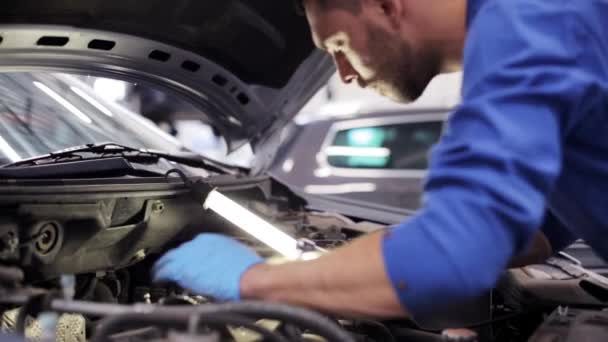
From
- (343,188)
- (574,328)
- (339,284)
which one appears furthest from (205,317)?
(343,188)

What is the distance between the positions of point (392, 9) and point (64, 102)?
113cm

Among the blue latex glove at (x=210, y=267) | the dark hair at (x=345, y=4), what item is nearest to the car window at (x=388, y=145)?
the dark hair at (x=345, y=4)

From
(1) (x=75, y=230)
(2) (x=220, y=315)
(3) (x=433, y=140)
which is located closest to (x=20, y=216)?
(1) (x=75, y=230)

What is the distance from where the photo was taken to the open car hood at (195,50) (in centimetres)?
151

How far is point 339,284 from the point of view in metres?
0.86

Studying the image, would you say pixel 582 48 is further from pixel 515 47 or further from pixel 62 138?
pixel 62 138

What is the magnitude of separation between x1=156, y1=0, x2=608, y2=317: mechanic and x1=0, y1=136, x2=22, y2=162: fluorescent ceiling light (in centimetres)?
62

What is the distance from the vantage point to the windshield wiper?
145 centimetres

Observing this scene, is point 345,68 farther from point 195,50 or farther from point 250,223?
point 195,50

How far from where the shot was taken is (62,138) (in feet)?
5.37

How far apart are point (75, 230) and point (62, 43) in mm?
615

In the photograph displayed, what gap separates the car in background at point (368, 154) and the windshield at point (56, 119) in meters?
3.16

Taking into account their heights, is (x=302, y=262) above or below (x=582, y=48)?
below

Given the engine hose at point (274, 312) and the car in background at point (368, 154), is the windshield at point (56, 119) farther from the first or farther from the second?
the car in background at point (368, 154)
